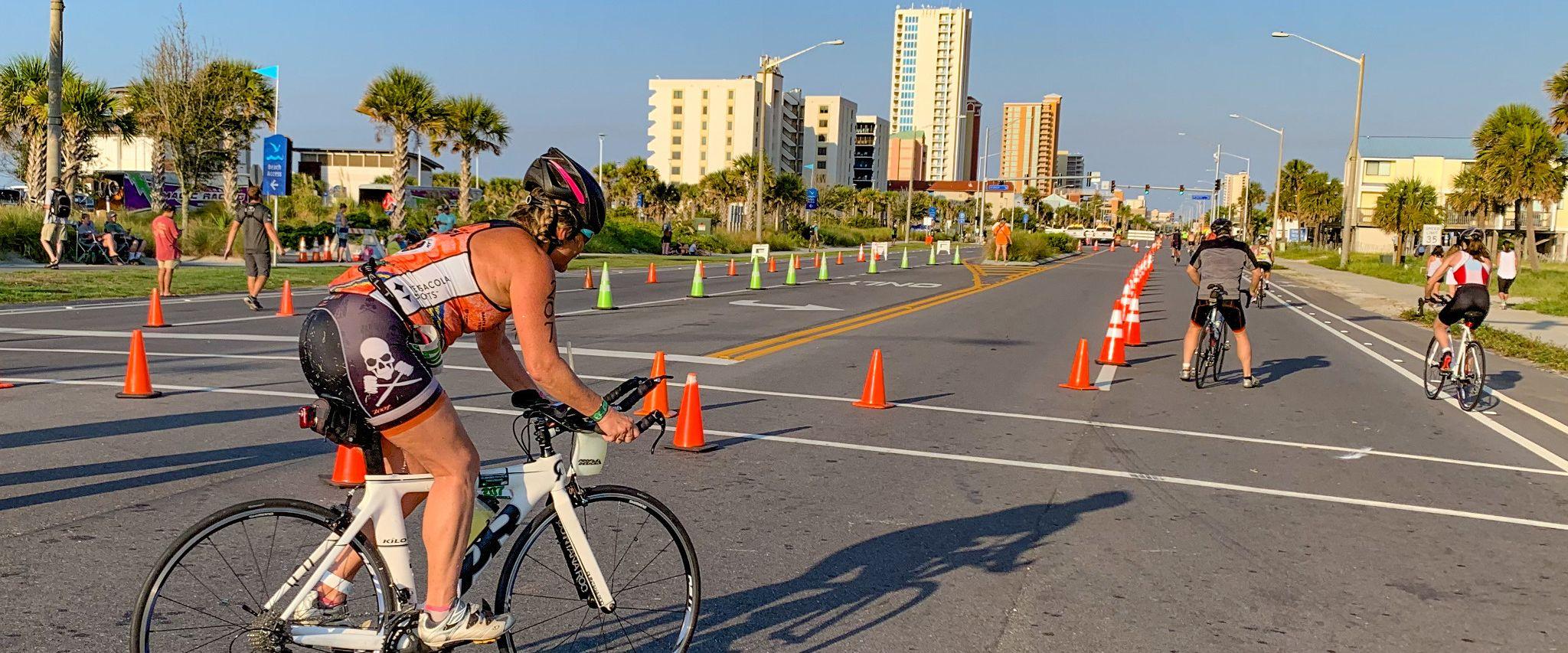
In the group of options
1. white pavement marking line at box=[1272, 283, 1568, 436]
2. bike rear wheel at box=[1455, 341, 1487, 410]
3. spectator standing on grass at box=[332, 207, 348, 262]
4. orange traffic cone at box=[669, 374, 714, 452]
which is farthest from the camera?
spectator standing on grass at box=[332, 207, 348, 262]

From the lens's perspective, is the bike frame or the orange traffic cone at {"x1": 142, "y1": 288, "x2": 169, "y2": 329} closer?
Result: the bike frame

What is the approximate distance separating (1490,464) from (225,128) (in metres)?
39.8

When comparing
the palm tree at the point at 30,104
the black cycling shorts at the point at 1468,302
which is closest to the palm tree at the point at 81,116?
the palm tree at the point at 30,104

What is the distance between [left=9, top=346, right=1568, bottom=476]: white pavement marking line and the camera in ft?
31.1

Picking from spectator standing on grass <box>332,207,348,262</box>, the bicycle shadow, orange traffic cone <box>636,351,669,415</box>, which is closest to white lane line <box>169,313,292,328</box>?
orange traffic cone <box>636,351,669,415</box>

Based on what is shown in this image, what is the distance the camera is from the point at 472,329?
384 cm

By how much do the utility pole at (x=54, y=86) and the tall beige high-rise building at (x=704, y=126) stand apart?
13553 centimetres

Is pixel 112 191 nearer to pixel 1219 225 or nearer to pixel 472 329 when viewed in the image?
pixel 1219 225

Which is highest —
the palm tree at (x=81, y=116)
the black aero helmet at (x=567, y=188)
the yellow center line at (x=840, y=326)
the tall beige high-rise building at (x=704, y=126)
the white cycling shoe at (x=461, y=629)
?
the tall beige high-rise building at (x=704, y=126)

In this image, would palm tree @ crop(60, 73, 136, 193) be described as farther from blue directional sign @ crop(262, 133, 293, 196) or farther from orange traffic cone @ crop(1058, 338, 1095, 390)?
orange traffic cone @ crop(1058, 338, 1095, 390)

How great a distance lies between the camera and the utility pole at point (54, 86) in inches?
925

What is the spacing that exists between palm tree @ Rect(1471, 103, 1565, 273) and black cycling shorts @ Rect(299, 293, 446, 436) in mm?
63155

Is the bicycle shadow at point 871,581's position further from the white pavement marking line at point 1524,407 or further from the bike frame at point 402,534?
the white pavement marking line at point 1524,407

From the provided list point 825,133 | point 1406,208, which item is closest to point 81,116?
point 1406,208
